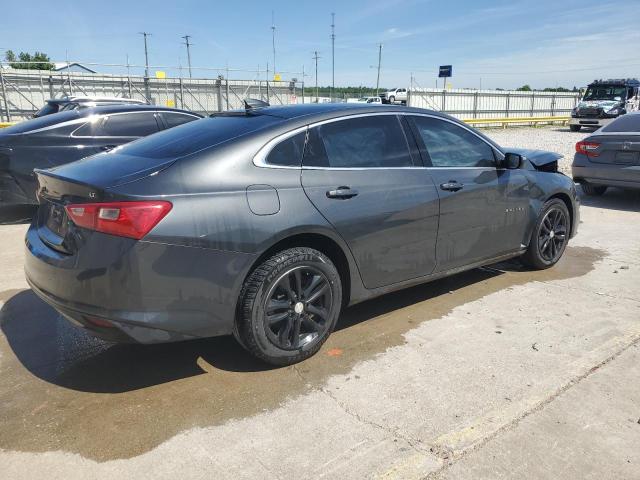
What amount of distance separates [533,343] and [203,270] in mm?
2384

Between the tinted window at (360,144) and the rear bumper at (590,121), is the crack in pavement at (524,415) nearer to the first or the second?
the tinted window at (360,144)

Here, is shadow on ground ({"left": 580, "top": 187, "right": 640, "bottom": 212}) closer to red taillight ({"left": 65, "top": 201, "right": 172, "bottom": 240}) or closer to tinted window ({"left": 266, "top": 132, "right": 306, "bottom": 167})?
tinted window ({"left": 266, "top": 132, "right": 306, "bottom": 167})

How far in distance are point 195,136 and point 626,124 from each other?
26.1ft

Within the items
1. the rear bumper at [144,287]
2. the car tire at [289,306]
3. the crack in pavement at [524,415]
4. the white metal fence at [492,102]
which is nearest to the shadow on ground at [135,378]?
the car tire at [289,306]

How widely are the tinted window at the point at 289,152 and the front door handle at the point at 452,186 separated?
1297mm

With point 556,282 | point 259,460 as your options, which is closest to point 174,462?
point 259,460

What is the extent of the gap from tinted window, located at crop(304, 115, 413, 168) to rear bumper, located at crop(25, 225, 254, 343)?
0.94 m

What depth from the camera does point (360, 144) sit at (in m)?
3.76

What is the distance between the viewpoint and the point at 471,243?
4.45 meters

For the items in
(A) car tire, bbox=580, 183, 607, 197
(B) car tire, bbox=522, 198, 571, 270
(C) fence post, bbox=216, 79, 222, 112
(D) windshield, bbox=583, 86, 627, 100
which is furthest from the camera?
(C) fence post, bbox=216, 79, 222, 112

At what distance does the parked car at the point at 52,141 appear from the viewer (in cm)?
689

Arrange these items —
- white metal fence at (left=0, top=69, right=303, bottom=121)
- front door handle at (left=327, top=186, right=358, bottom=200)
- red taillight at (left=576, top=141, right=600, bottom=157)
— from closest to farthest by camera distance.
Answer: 1. front door handle at (left=327, top=186, right=358, bottom=200)
2. red taillight at (left=576, top=141, right=600, bottom=157)
3. white metal fence at (left=0, top=69, right=303, bottom=121)

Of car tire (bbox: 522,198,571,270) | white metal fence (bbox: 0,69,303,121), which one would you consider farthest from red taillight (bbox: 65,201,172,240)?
white metal fence (bbox: 0,69,303,121)

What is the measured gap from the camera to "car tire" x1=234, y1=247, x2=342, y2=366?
10.3ft
